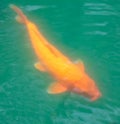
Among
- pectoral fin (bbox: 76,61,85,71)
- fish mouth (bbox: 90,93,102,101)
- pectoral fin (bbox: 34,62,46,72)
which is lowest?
fish mouth (bbox: 90,93,102,101)

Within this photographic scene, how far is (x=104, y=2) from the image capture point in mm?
8375

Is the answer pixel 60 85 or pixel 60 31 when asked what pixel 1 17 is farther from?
pixel 60 85

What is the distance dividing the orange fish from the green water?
190 millimetres

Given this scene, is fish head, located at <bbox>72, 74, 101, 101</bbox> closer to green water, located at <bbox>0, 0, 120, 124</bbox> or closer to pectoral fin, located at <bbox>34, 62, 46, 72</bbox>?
green water, located at <bbox>0, 0, 120, 124</bbox>

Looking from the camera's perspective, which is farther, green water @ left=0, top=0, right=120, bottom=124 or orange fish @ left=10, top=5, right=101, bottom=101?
green water @ left=0, top=0, right=120, bottom=124

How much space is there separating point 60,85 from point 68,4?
3.06 meters

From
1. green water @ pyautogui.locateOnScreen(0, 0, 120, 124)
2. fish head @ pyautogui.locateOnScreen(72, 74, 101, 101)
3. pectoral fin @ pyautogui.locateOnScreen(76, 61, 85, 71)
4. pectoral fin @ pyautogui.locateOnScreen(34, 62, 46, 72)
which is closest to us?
fish head @ pyautogui.locateOnScreen(72, 74, 101, 101)

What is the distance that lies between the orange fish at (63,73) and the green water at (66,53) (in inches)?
7.5

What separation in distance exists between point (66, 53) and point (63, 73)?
3.59 ft

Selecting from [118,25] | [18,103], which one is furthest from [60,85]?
[118,25]

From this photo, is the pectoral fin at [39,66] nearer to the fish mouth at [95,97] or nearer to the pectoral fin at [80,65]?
the pectoral fin at [80,65]

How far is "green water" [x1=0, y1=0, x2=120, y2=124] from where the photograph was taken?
5652 mm

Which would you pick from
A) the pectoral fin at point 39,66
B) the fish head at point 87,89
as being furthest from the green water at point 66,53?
the fish head at point 87,89

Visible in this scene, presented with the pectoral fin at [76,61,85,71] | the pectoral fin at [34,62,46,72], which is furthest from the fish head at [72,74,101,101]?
the pectoral fin at [34,62,46,72]
